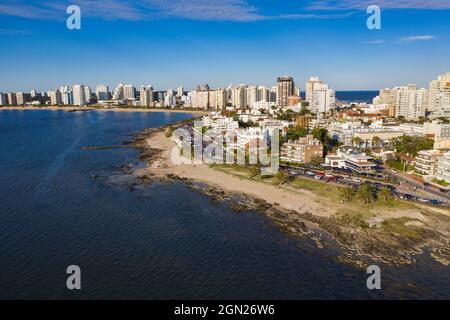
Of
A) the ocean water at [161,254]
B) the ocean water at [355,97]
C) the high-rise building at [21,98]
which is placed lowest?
the ocean water at [161,254]

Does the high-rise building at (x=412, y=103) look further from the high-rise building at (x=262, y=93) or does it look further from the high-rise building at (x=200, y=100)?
the high-rise building at (x=200, y=100)

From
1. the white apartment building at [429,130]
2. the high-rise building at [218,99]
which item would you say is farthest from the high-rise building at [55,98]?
the white apartment building at [429,130]

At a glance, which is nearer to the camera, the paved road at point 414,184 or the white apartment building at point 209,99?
the paved road at point 414,184

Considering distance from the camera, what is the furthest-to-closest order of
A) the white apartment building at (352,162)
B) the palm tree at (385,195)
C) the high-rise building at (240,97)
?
the high-rise building at (240,97) < the white apartment building at (352,162) < the palm tree at (385,195)

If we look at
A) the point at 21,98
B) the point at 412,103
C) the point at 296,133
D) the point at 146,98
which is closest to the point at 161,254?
the point at 296,133

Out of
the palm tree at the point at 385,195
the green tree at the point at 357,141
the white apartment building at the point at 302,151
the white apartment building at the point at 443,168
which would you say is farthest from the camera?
the green tree at the point at 357,141
